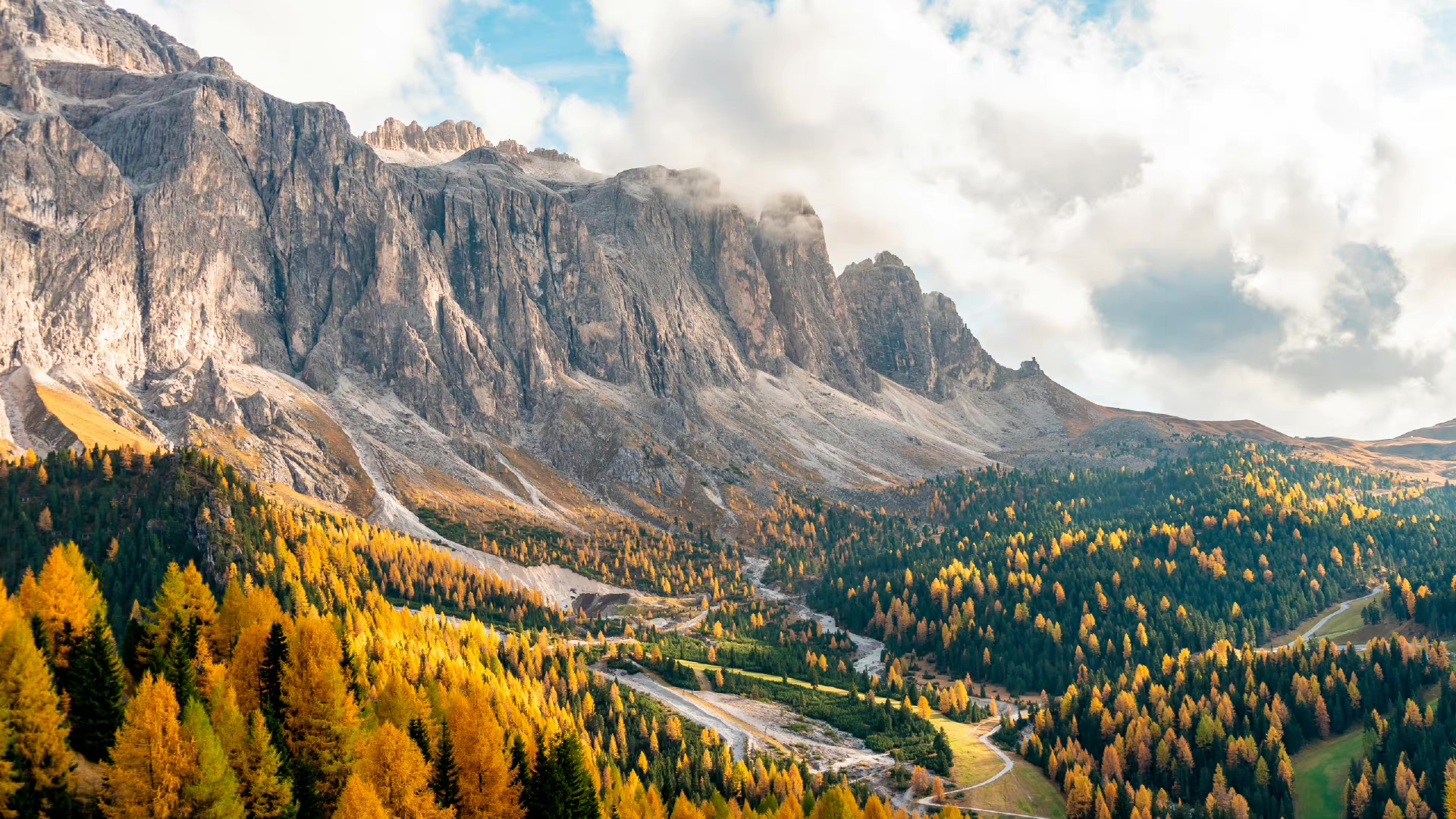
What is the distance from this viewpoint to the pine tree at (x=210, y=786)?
174 ft

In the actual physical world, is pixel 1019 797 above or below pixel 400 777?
below

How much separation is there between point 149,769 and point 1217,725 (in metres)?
150

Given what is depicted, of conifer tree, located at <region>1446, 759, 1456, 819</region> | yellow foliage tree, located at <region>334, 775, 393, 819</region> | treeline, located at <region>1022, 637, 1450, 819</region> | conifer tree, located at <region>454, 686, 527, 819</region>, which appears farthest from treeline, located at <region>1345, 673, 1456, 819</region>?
yellow foliage tree, located at <region>334, 775, 393, 819</region>

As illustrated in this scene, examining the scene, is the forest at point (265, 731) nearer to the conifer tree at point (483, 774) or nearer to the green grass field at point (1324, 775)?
the conifer tree at point (483, 774)

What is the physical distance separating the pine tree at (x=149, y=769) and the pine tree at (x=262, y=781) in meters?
4.51

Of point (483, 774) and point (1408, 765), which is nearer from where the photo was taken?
point (483, 774)

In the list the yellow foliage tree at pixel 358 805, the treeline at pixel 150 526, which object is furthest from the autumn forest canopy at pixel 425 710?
the treeline at pixel 150 526

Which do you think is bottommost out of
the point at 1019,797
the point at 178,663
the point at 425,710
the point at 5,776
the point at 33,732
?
the point at 1019,797

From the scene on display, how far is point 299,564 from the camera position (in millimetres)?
181625

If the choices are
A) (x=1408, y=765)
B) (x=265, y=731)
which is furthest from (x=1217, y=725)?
(x=265, y=731)

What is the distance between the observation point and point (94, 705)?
6153cm

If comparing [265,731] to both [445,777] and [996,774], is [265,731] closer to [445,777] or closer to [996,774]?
[445,777]

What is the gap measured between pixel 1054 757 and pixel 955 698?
1462 inches

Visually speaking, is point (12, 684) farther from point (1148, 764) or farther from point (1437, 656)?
point (1437, 656)
